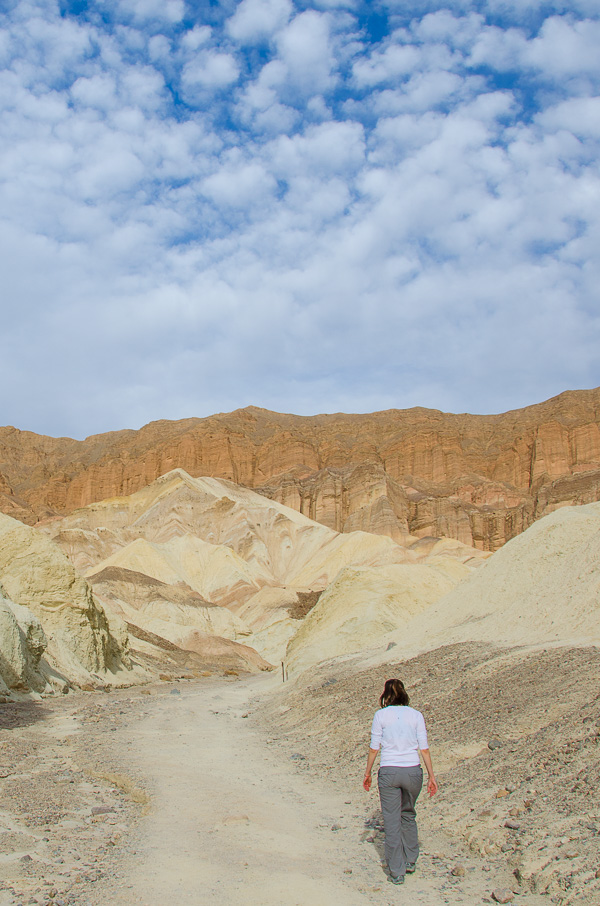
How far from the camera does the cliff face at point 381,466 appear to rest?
10881 cm

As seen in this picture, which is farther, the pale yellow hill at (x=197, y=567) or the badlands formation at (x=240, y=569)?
the pale yellow hill at (x=197, y=567)

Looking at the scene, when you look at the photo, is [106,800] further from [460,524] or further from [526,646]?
[460,524]

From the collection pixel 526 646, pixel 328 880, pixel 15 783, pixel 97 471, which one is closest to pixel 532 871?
pixel 328 880

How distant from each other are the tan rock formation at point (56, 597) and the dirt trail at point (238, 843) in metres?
15.4

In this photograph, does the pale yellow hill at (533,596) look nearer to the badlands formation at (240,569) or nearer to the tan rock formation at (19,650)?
the badlands formation at (240,569)

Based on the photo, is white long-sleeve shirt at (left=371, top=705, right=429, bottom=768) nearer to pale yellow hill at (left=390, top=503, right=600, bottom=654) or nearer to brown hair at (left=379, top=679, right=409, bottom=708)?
brown hair at (left=379, top=679, right=409, bottom=708)

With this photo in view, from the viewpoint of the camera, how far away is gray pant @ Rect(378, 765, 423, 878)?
225 inches

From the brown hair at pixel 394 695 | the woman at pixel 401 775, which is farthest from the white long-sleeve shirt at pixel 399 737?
the brown hair at pixel 394 695

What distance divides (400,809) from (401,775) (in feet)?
0.93

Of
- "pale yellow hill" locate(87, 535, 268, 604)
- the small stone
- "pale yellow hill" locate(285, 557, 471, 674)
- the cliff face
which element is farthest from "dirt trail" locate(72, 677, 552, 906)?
the cliff face

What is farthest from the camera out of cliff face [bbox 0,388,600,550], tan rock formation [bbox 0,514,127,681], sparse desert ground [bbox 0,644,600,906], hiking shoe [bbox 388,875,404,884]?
cliff face [bbox 0,388,600,550]

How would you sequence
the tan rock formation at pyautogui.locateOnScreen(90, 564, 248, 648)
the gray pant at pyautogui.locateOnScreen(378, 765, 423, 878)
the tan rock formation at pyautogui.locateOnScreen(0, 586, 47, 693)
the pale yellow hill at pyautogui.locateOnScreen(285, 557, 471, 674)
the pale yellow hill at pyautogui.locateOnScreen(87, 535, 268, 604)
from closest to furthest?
the gray pant at pyautogui.locateOnScreen(378, 765, 423, 878)
the tan rock formation at pyautogui.locateOnScreen(0, 586, 47, 693)
the pale yellow hill at pyautogui.locateOnScreen(285, 557, 471, 674)
the tan rock formation at pyautogui.locateOnScreen(90, 564, 248, 648)
the pale yellow hill at pyautogui.locateOnScreen(87, 535, 268, 604)

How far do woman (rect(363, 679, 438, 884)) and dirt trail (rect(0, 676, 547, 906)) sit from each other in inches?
10.5

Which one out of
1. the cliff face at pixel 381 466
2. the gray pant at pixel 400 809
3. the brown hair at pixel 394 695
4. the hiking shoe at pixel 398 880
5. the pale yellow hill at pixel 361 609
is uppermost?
the cliff face at pixel 381 466
